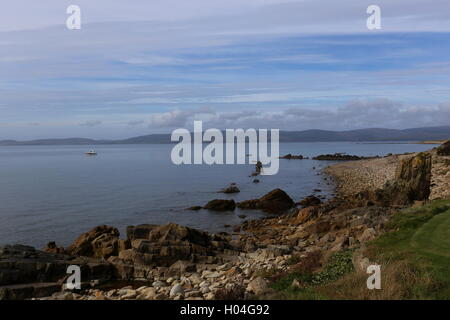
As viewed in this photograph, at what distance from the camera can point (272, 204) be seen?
4272 cm

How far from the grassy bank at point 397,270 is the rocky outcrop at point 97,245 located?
12.3m

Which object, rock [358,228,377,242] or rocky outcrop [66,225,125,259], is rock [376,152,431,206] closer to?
rock [358,228,377,242]

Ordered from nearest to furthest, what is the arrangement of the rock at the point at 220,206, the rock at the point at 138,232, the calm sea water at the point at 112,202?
the rock at the point at 138,232
the calm sea water at the point at 112,202
the rock at the point at 220,206

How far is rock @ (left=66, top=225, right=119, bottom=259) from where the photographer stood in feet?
77.7

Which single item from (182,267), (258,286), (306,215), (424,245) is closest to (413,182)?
(306,215)

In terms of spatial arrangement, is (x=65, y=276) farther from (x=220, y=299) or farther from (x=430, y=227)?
(x=430, y=227)

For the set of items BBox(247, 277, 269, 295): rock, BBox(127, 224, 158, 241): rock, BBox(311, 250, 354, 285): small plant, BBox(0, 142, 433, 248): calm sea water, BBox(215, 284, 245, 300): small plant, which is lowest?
BBox(0, 142, 433, 248): calm sea water

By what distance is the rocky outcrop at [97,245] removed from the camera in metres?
23.7

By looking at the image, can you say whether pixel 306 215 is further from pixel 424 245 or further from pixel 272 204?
pixel 424 245

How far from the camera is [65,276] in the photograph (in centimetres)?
1881

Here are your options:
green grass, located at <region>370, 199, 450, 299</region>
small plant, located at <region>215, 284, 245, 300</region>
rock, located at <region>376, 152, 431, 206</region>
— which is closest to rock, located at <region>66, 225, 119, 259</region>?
small plant, located at <region>215, 284, 245, 300</region>

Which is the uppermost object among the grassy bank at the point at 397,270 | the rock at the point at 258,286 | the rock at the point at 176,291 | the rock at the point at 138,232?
the grassy bank at the point at 397,270

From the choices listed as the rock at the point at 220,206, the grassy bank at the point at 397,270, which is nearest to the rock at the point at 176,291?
the grassy bank at the point at 397,270

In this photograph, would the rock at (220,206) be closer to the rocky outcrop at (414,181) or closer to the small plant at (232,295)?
the rocky outcrop at (414,181)
